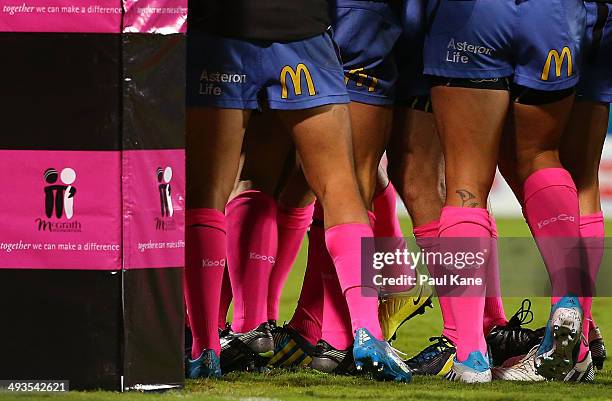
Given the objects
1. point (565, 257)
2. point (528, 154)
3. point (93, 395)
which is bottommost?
point (93, 395)

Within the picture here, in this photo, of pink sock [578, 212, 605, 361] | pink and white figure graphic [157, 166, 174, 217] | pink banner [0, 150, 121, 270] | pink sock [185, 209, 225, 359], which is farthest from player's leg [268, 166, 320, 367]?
pink banner [0, 150, 121, 270]

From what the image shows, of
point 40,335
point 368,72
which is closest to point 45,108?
point 40,335

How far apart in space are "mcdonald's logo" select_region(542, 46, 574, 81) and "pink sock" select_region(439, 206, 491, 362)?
20.9 inches

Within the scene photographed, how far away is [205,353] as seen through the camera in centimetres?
472

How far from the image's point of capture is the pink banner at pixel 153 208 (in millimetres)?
4102

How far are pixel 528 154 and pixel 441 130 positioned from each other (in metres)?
0.38

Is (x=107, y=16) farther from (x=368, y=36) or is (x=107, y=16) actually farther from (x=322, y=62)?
(x=368, y=36)

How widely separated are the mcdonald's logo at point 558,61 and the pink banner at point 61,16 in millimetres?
1575

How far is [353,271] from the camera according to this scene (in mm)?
4621

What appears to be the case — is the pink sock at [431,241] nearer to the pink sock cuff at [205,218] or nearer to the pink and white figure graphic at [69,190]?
the pink sock cuff at [205,218]

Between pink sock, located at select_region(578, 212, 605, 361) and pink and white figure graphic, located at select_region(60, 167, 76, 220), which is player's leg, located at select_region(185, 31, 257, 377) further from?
pink sock, located at select_region(578, 212, 605, 361)

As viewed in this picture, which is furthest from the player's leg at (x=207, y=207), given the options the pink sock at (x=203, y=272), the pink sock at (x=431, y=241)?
the pink sock at (x=431, y=241)

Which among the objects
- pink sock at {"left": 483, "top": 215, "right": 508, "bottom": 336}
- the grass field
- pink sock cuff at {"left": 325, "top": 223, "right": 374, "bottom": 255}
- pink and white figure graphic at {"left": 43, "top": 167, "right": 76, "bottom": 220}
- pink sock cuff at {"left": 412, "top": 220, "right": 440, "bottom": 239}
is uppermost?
pink and white figure graphic at {"left": 43, "top": 167, "right": 76, "bottom": 220}

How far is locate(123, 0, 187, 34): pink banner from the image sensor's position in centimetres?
404
